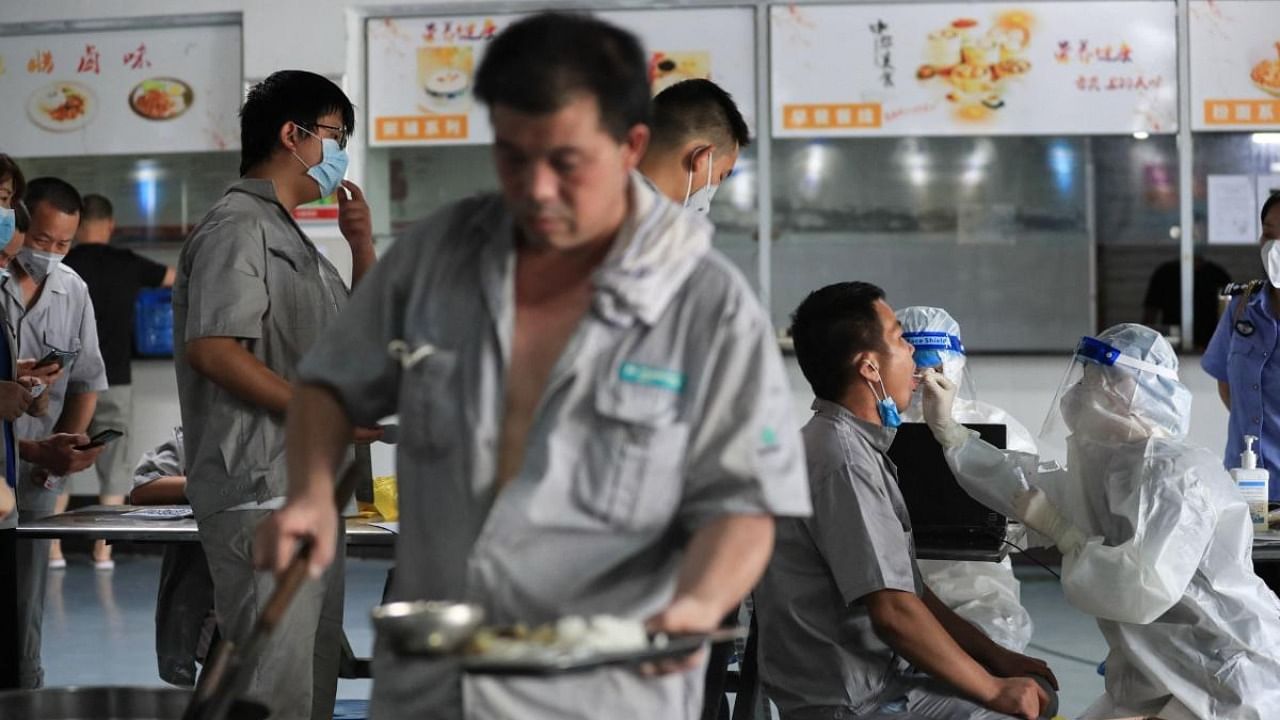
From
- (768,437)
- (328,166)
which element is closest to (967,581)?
(328,166)

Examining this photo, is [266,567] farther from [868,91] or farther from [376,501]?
[868,91]

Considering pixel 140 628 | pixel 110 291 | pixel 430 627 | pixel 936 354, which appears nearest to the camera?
pixel 430 627

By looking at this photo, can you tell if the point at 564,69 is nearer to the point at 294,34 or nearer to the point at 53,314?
the point at 53,314

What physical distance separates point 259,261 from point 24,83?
196 inches

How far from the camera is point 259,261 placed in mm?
2645

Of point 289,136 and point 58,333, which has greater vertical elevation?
point 289,136

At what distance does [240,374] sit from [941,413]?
4.66ft

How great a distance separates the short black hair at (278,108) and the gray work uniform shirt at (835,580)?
1076 millimetres

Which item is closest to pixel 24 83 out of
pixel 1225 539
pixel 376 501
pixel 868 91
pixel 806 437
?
pixel 868 91

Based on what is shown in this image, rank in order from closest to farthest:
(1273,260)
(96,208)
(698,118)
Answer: (698,118)
(1273,260)
(96,208)

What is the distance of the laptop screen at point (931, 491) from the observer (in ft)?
10.4

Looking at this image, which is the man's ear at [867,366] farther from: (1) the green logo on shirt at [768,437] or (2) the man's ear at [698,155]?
(1) the green logo on shirt at [768,437]

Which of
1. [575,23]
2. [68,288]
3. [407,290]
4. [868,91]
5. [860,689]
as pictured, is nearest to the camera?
[575,23]

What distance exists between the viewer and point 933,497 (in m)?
3.21
